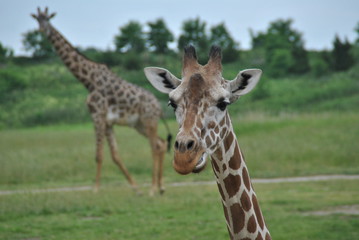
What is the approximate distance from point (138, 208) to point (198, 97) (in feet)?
22.8

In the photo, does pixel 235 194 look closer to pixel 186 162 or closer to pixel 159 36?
pixel 186 162

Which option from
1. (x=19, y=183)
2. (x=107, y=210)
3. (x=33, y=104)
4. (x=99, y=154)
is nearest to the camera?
(x=107, y=210)

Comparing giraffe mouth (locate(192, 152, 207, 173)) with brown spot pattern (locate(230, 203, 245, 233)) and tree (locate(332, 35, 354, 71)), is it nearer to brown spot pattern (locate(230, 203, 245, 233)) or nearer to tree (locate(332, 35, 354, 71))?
brown spot pattern (locate(230, 203, 245, 233))

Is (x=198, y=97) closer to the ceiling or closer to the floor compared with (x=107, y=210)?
closer to the ceiling

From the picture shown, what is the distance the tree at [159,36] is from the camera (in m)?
55.7

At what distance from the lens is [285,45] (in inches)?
2194

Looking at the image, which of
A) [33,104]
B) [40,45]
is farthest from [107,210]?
[40,45]

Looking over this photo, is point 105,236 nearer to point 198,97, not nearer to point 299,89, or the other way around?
point 198,97

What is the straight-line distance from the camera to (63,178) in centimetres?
1592

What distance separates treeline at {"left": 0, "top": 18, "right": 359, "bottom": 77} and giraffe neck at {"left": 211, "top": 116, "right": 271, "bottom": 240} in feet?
148

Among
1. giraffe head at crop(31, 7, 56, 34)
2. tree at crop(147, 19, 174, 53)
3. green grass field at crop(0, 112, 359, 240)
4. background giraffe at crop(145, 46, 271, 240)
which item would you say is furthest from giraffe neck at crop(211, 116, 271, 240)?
tree at crop(147, 19, 174, 53)

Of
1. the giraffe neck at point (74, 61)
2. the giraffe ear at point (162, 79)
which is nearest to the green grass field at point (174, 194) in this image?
the giraffe neck at point (74, 61)

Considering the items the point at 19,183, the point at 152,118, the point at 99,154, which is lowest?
the point at 19,183

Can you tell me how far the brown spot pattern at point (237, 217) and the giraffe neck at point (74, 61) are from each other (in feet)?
30.5
